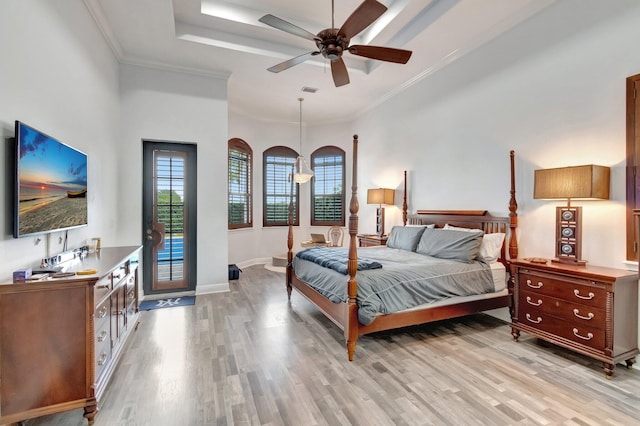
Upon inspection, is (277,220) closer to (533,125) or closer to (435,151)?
(435,151)

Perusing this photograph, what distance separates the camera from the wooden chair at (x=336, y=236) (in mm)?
7160

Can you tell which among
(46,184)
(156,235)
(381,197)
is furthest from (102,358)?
(381,197)

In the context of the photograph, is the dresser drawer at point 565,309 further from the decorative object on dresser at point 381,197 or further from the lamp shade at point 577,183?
the decorative object on dresser at point 381,197

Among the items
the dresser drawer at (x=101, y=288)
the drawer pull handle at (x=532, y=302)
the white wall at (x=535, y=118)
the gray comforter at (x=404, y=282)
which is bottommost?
the drawer pull handle at (x=532, y=302)

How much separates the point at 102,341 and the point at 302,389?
4.69 feet

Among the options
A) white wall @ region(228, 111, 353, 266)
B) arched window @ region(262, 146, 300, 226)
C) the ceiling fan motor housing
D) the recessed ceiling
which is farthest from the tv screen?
arched window @ region(262, 146, 300, 226)

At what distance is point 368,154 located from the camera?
654cm

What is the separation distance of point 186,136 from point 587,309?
16.5 ft

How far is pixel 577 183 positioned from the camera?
268cm

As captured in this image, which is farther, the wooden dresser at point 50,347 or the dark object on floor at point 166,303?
the dark object on floor at point 166,303

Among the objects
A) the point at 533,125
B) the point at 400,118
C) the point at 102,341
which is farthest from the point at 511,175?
the point at 102,341

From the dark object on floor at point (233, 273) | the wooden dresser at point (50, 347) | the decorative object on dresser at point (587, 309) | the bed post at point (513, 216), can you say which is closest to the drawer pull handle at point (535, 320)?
the decorative object on dresser at point (587, 309)

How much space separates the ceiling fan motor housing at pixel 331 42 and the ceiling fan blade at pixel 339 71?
0.59 feet

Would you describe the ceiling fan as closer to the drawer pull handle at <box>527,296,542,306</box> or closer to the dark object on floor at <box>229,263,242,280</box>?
the drawer pull handle at <box>527,296,542,306</box>
